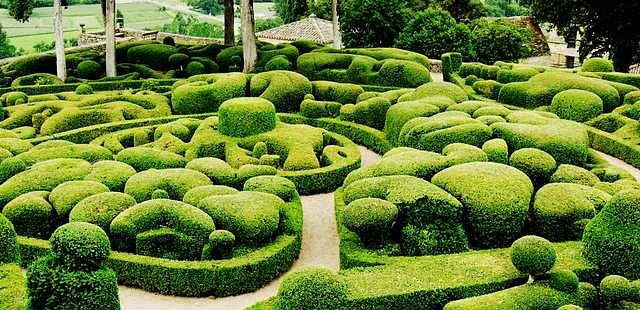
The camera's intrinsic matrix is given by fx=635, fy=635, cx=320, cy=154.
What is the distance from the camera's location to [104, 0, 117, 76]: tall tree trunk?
3266cm

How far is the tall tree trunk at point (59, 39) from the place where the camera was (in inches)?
1266

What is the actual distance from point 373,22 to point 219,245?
31170 millimetres

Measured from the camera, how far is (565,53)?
55.2 metres

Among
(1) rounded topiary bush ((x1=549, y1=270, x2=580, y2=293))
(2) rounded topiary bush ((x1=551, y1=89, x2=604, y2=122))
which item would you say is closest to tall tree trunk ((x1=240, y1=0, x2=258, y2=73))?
(2) rounded topiary bush ((x1=551, y1=89, x2=604, y2=122))

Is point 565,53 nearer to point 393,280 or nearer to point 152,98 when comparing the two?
point 152,98

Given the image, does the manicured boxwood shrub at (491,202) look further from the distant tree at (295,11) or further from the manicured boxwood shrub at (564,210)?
the distant tree at (295,11)

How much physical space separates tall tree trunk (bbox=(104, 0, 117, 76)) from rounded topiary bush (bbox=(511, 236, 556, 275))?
88.6ft

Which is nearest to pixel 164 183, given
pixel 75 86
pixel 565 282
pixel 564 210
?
pixel 564 210

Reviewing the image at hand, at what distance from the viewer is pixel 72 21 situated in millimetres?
84125

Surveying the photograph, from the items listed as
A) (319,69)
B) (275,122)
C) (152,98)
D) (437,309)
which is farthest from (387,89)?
(437,309)

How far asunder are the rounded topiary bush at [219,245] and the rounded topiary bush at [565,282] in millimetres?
6811

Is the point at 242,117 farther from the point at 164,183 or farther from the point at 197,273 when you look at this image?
the point at 197,273

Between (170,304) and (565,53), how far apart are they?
49672 mm

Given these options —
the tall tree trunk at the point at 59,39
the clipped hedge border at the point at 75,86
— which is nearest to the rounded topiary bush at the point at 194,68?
the clipped hedge border at the point at 75,86
